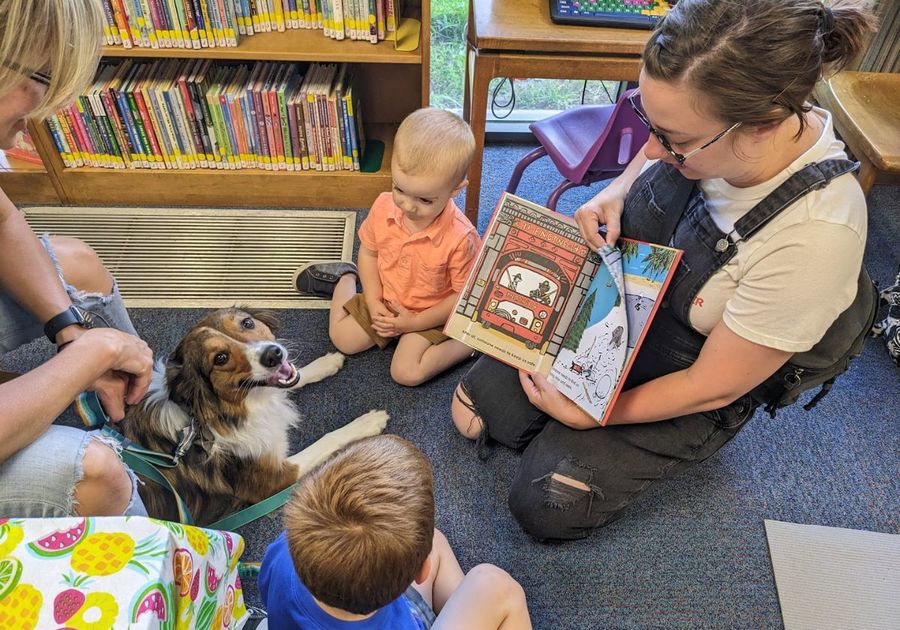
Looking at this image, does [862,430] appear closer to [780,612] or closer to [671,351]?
[780,612]

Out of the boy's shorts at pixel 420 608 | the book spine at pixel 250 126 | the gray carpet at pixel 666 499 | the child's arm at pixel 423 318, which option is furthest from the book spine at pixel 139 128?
the boy's shorts at pixel 420 608

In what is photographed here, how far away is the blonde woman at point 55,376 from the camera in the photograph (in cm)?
92

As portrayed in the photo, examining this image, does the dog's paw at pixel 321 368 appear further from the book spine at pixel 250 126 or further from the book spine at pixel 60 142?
the book spine at pixel 60 142

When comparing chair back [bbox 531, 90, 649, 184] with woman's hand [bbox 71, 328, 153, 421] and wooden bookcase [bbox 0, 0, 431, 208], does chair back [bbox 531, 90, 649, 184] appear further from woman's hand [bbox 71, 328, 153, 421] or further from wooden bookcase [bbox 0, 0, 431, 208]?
woman's hand [bbox 71, 328, 153, 421]

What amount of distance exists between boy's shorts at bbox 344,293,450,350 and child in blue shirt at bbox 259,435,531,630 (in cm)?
85

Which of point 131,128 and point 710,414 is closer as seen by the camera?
point 710,414

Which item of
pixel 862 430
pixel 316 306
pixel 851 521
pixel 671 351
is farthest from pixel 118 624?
pixel 862 430

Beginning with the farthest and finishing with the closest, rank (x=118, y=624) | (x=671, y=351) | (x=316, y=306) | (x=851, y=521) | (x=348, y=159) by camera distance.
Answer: (x=348, y=159) → (x=316, y=306) → (x=851, y=521) → (x=671, y=351) → (x=118, y=624)

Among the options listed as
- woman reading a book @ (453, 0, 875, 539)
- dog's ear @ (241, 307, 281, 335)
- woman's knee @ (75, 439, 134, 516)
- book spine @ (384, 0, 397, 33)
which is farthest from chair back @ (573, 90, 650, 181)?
woman's knee @ (75, 439, 134, 516)

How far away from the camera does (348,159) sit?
7.52 ft

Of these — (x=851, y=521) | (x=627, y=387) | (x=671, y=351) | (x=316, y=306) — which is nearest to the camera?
(x=671, y=351)

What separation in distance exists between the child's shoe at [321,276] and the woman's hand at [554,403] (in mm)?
812

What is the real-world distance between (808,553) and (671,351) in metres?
0.70

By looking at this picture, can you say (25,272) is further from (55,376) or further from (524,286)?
(524,286)
